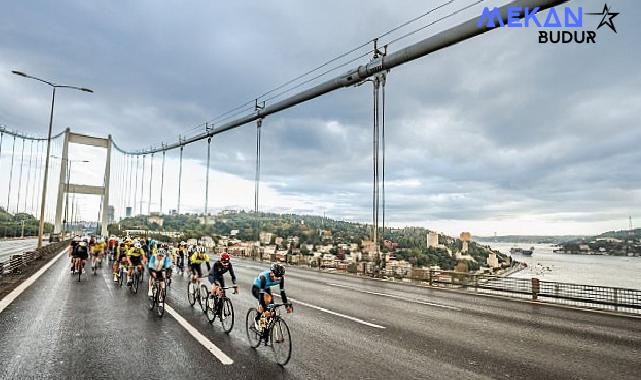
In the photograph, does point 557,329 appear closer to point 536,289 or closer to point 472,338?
point 472,338

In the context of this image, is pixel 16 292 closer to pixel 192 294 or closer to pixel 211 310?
pixel 192 294

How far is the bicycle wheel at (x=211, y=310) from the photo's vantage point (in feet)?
28.9

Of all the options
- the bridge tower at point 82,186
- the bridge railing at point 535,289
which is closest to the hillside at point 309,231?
the bridge tower at point 82,186

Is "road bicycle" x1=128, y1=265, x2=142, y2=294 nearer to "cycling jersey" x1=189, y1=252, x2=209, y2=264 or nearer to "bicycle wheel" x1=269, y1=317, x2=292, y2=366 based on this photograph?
"cycling jersey" x1=189, y1=252, x2=209, y2=264

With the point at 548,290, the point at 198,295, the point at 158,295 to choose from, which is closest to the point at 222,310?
the point at 158,295

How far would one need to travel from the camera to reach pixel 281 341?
247 inches

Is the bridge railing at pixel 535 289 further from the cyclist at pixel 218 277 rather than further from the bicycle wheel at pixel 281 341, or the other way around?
the bicycle wheel at pixel 281 341

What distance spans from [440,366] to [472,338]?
A: 7.53ft

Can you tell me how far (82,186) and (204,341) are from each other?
7620 centimetres

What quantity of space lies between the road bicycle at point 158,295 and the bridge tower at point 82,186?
61.6 metres

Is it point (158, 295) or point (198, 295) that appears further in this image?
point (198, 295)

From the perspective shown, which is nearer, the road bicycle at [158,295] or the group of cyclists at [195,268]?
the group of cyclists at [195,268]

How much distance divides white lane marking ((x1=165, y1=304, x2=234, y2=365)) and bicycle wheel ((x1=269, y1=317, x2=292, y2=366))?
2.48 ft

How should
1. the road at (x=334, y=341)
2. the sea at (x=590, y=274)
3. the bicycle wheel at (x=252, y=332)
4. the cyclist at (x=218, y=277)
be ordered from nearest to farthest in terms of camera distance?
the road at (x=334, y=341) → the bicycle wheel at (x=252, y=332) → the cyclist at (x=218, y=277) → the sea at (x=590, y=274)
